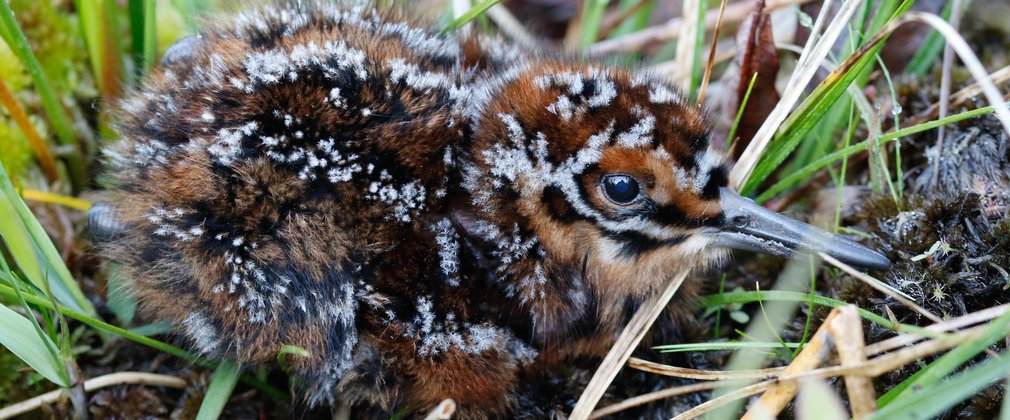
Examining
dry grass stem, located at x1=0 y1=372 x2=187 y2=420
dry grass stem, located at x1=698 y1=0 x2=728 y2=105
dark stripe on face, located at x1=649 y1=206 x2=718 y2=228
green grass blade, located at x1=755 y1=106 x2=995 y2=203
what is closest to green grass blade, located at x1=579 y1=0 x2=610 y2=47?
dry grass stem, located at x1=698 y1=0 x2=728 y2=105

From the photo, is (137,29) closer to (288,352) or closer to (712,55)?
(288,352)

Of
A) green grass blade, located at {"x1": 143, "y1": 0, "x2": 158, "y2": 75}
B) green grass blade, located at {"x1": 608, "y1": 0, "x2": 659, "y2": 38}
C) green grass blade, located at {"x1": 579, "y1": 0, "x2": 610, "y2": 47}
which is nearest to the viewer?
green grass blade, located at {"x1": 143, "y1": 0, "x2": 158, "y2": 75}

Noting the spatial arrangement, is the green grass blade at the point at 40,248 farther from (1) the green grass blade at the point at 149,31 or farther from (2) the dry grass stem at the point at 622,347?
(2) the dry grass stem at the point at 622,347

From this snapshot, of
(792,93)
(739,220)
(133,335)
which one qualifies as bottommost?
(133,335)

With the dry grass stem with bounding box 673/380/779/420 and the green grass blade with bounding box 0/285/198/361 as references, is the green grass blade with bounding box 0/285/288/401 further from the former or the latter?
the dry grass stem with bounding box 673/380/779/420

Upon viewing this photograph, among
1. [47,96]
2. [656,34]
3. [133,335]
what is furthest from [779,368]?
[47,96]
